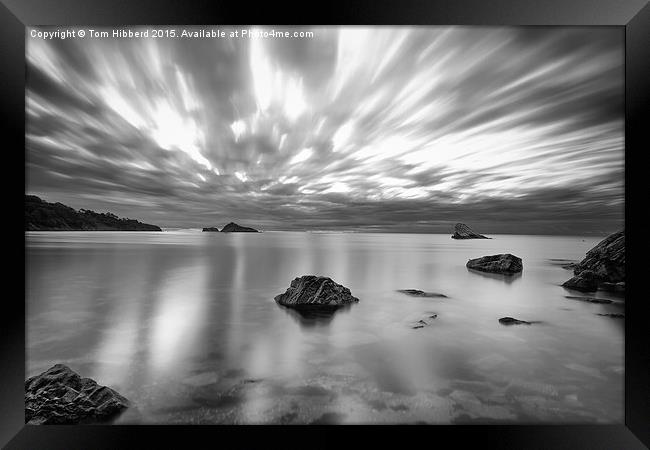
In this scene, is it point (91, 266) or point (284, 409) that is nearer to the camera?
point (284, 409)

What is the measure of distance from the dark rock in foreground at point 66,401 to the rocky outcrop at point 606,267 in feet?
49.3

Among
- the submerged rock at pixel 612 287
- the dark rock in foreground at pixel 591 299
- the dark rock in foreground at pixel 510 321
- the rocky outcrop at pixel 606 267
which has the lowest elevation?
the dark rock in foreground at pixel 510 321

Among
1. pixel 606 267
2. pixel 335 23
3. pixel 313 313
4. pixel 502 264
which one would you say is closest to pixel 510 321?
pixel 313 313

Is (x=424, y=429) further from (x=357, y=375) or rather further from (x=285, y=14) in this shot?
(x=285, y=14)

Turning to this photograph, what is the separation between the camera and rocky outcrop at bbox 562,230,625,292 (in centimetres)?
916

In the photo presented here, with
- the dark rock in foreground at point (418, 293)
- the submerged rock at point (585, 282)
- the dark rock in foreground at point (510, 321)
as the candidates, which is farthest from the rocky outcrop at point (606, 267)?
the dark rock in foreground at point (418, 293)

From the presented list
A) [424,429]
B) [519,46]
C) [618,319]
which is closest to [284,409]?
[424,429]

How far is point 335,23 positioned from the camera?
3170 mm

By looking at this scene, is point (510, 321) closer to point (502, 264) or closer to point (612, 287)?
point (612, 287)

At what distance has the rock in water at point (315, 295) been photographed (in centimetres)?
755

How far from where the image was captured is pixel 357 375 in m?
4.35

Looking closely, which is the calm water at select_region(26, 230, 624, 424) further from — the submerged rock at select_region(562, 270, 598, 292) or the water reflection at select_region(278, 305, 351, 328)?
the submerged rock at select_region(562, 270, 598, 292)

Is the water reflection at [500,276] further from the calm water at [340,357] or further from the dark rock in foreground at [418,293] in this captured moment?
the dark rock in foreground at [418,293]

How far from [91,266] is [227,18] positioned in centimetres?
1952
